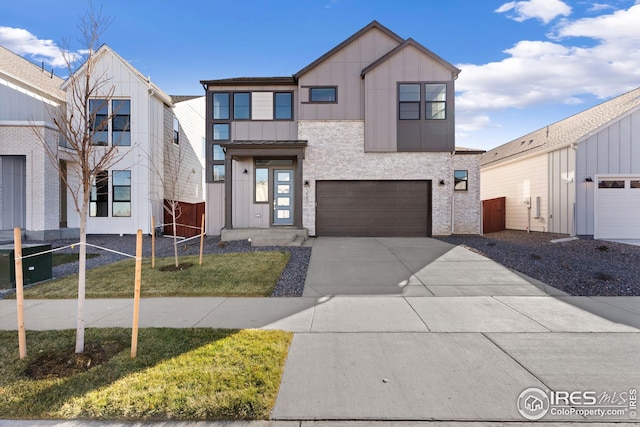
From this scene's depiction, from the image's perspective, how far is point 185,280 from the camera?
751cm

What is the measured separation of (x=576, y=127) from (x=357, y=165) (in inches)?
434

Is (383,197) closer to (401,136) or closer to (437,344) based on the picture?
(401,136)

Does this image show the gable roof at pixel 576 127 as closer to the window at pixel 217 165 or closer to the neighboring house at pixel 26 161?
the window at pixel 217 165

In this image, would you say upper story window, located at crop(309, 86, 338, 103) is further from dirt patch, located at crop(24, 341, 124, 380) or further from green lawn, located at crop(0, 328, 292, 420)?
dirt patch, located at crop(24, 341, 124, 380)

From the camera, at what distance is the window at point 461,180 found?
14703 millimetres

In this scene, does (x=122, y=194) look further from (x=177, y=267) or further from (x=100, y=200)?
(x=177, y=267)

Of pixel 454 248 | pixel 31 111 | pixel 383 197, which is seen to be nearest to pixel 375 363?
pixel 454 248

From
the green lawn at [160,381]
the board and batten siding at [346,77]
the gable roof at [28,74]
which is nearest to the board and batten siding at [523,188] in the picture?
the board and batten siding at [346,77]

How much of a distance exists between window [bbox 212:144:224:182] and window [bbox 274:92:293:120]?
10.1 ft

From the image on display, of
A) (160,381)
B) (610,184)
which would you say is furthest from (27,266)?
(610,184)

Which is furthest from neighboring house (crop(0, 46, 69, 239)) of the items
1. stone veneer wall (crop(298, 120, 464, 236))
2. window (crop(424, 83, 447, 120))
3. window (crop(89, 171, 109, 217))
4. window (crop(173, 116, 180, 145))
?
window (crop(424, 83, 447, 120))

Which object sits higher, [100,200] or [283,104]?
[283,104]

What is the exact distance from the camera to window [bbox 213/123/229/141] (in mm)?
14914

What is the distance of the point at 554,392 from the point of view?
10.3 ft
